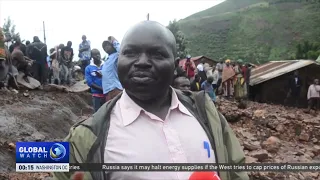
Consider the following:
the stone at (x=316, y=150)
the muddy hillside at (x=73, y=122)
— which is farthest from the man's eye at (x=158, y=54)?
the stone at (x=316, y=150)

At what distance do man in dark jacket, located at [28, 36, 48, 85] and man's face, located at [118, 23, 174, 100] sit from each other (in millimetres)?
6942

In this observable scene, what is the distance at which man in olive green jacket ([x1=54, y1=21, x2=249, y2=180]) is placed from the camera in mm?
1255

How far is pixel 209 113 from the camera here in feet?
4.55

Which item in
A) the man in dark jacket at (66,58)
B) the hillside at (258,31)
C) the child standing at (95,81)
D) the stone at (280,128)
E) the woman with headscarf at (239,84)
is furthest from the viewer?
the hillside at (258,31)

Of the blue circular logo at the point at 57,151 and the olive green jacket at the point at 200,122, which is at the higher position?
the olive green jacket at the point at 200,122

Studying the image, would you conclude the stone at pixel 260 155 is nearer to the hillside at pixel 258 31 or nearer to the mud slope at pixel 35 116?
the mud slope at pixel 35 116

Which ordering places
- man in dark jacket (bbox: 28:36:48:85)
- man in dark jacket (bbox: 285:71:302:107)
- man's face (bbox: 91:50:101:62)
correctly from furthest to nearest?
man in dark jacket (bbox: 285:71:302:107)
man in dark jacket (bbox: 28:36:48:85)
man's face (bbox: 91:50:101:62)

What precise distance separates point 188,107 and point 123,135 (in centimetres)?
28

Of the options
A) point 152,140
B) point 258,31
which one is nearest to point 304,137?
point 152,140

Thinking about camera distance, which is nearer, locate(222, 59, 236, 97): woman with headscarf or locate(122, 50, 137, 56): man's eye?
locate(122, 50, 137, 56): man's eye

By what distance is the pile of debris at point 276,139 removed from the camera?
479cm

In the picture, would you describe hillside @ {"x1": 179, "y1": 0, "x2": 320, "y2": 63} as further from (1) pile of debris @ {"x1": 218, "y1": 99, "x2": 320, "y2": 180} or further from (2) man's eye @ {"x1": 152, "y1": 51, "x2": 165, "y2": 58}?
(2) man's eye @ {"x1": 152, "y1": 51, "x2": 165, "y2": 58}

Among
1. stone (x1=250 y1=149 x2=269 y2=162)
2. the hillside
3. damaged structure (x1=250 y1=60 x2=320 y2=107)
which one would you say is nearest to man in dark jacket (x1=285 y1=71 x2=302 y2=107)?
damaged structure (x1=250 y1=60 x2=320 y2=107)

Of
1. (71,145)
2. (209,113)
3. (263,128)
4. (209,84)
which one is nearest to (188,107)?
(209,113)
